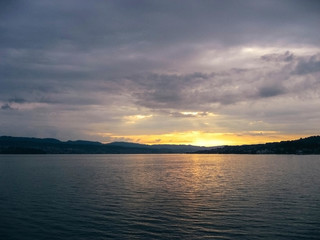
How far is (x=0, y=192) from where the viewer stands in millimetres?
68188

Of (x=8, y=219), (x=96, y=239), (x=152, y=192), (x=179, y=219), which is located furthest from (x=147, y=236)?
(x=152, y=192)

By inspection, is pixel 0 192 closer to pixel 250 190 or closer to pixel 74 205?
pixel 74 205

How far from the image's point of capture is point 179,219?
4266 centimetres

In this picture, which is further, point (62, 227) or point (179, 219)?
point (179, 219)

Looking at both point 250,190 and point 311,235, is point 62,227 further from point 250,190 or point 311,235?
point 250,190

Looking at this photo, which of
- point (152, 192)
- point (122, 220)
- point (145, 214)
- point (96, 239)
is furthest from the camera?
point (152, 192)

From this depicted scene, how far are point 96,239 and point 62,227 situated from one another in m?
7.52

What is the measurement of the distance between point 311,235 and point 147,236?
19.7 metres

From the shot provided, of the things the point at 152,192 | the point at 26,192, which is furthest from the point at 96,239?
the point at 26,192

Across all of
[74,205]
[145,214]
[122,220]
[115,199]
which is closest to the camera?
[122,220]

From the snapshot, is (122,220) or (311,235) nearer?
(311,235)

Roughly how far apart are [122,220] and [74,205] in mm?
14157

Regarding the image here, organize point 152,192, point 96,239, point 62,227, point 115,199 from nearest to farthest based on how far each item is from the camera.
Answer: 1. point 96,239
2. point 62,227
3. point 115,199
4. point 152,192

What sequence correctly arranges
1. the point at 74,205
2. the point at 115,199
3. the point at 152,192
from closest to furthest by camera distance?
the point at 74,205
the point at 115,199
the point at 152,192
